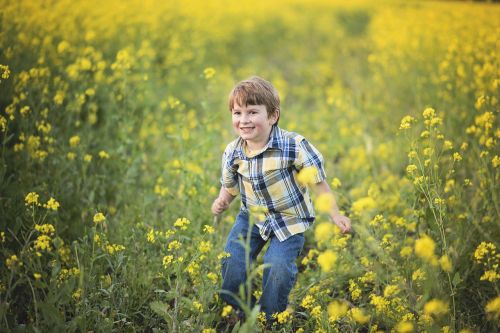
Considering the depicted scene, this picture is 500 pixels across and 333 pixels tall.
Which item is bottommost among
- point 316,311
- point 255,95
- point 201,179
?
point 316,311

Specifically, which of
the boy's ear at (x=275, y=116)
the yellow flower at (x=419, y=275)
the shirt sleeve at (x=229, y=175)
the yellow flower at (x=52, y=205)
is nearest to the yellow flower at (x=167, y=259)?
the shirt sleeve at (x=229, y=175)

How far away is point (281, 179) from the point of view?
2.42 metres

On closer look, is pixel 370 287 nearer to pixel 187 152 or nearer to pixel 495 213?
pixel 495 213

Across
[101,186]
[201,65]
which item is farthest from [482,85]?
[201,65]

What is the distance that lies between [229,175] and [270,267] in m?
0.54

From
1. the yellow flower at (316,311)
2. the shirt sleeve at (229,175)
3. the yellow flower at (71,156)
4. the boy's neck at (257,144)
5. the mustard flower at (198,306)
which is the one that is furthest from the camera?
the yellow flower at (71,156)

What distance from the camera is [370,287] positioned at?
2838 mm

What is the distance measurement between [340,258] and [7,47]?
307 centimetres

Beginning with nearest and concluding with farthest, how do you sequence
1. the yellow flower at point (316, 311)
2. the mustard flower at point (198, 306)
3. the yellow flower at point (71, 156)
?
1. the mustard flower at point (198, 306)
2. the yellow flower at point (316, 311)
3. the yellow flower at point (71, 156)

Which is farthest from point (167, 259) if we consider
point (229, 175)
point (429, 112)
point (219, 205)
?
point (429, 112)

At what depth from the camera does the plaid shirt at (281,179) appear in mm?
2393

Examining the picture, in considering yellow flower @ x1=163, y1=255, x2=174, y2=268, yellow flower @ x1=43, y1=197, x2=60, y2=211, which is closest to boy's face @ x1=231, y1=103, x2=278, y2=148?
yellow flower @ x1=163, y1=255, x2=174, y2=268

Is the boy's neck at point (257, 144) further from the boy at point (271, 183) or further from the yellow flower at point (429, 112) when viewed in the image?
the yellow flower at point (429, 112)

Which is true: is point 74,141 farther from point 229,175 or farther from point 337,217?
point 337,217
